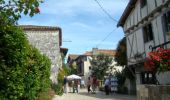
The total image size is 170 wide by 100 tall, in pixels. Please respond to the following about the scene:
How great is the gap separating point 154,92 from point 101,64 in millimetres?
45439

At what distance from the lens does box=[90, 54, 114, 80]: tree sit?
55844mm

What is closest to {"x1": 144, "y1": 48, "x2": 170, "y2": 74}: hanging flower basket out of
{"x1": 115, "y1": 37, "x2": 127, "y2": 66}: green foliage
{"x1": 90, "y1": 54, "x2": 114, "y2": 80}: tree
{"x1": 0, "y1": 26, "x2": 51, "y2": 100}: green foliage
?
{"x1": 0, "y1": 26, "x2": 51, "y2": 100}: green foliage

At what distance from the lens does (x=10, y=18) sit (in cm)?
737

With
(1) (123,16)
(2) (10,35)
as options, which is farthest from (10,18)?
(1) (123,16)

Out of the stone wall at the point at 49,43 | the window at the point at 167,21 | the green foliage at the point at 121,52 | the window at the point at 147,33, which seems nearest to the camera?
the window at the point at 167,21

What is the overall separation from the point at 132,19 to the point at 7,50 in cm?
1797

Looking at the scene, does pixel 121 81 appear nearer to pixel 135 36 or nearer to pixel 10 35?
pixel 135 36

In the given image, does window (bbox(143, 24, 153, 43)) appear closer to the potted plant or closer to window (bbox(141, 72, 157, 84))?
window (bbox(141, 72, 157, 84))

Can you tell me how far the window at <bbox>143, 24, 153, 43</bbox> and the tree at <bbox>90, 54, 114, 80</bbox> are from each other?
32.7 m

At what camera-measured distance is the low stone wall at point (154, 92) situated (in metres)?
9.71

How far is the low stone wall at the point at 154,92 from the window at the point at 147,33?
9.83 m

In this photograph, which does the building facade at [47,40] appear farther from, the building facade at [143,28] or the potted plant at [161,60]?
the potted plant at [161,60]

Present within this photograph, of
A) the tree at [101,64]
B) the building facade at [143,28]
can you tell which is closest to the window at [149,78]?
the building facade at [143,28]

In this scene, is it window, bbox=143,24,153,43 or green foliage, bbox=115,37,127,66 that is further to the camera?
green foliage, bbox=115,37,127,66
